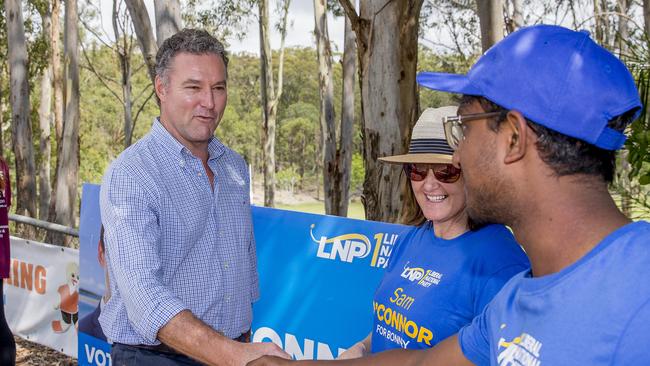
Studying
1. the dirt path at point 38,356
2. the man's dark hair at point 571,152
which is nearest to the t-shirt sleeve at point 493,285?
the man's dark hair at point 571,152

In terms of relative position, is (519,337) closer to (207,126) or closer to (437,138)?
(437,138)

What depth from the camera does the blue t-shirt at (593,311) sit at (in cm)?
134

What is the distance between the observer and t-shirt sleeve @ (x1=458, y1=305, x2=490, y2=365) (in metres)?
1.91

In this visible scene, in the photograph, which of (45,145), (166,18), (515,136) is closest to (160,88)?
(515,136)

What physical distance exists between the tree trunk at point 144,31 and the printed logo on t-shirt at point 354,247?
3221 millimetres

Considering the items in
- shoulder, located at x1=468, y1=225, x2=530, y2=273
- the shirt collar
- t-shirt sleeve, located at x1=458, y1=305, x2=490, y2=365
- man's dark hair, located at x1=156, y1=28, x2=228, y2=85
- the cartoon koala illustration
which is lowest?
the cartoon koala illustration

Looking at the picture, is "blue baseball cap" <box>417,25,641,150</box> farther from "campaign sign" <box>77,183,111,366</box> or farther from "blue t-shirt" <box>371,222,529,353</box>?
"campaign sign" <box>77,183,111,366</box>

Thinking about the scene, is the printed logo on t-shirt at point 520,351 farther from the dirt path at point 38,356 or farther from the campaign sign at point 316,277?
the dirt path at point 38,356

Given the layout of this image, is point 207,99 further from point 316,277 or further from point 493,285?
point 316,277

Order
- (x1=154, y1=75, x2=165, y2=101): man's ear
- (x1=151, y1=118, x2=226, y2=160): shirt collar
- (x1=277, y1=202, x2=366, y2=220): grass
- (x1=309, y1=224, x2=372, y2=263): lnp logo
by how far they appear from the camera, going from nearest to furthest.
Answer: (x1=151, y1=118, x2=226, y2=160): shirt collar < (x1=154, y1=75, x2=165, y2=101): man's ear < (x1=309, y1=224, x2=372, y2=263): lnp logo < (x1=277, y1=202, x2=366, y2=220): grass

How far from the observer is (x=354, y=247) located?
4180mm

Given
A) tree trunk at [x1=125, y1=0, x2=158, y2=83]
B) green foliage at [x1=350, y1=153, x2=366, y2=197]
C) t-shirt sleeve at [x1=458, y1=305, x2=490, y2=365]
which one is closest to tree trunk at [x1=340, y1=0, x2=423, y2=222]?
tree trunk at [x1=125, y1=0, x2=158, y2=83]

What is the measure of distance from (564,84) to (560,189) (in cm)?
21

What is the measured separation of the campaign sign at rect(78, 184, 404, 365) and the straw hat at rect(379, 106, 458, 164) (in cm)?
115
